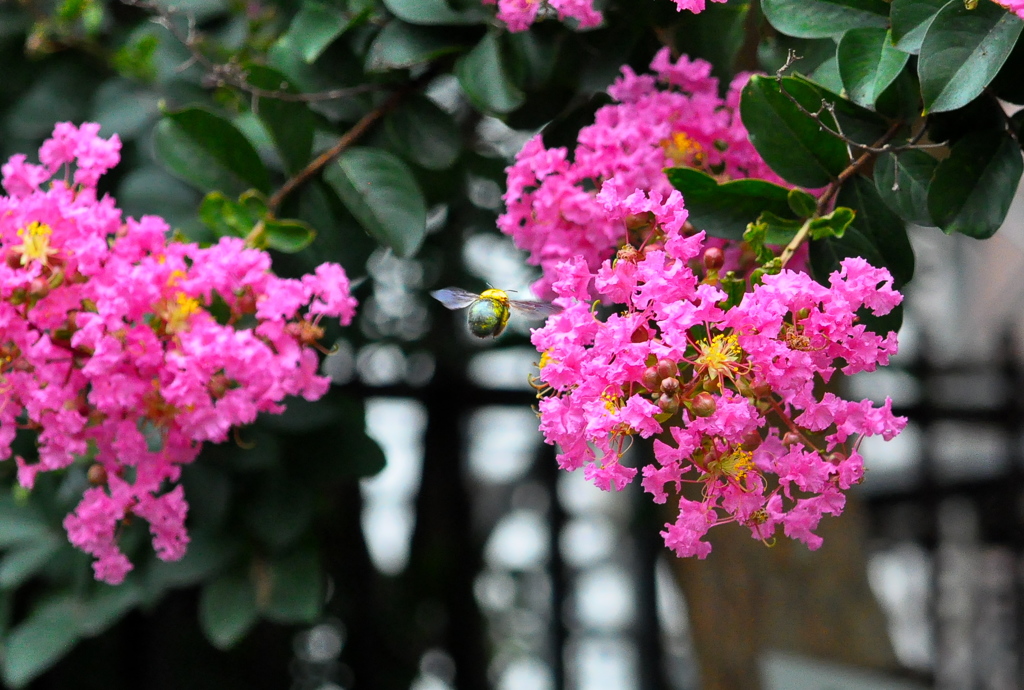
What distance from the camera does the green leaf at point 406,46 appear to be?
3.83 feet

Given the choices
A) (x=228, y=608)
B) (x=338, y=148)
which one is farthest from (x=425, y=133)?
(x=228, y=608)

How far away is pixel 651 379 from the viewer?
77 centimetres

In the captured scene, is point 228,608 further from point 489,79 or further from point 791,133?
point 791,133

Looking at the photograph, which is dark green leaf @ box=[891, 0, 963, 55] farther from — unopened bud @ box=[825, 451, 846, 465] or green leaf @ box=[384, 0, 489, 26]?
green leaf @ box=[384, 0, 489, 26]

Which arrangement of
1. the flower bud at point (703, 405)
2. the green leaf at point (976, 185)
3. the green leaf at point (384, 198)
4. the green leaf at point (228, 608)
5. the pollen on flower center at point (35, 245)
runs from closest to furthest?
the flower bud at point (703, 405)
the green leaf at point (976, 185)
the pollen on flower center at point (35, 245)
the green leaf at point (384, 198)
the green leaf at point (228, 608)

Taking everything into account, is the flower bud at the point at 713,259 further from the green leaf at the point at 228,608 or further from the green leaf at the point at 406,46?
the green leaf at the point at 228,608

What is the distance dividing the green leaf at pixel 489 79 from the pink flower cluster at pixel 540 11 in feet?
0.19

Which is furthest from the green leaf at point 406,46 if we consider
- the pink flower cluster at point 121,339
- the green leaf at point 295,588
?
the green leaf at point 295,588

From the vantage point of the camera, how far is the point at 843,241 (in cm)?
93

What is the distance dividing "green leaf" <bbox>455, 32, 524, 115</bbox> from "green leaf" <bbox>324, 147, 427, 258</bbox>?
0.44 ft

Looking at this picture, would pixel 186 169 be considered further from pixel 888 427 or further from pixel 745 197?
pixel 888 427

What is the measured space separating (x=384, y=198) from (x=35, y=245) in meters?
0.40

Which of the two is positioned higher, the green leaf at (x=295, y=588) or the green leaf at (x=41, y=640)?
the green leaf at (x=295, y=588)

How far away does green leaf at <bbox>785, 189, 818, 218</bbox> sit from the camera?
905 mm
